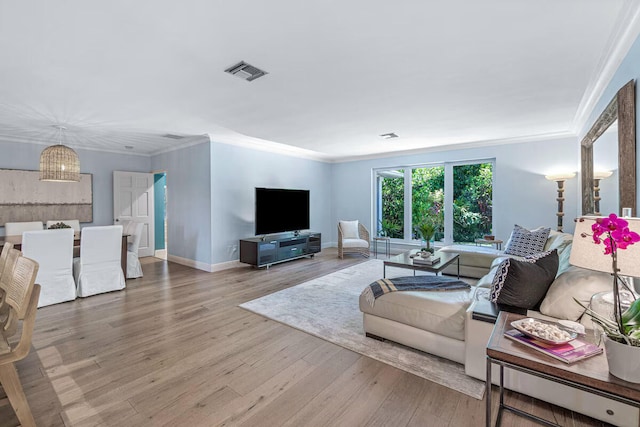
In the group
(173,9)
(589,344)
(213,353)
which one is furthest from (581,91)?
(213,353)

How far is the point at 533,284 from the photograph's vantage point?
6.54 ft

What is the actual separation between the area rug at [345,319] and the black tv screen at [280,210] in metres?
1.61

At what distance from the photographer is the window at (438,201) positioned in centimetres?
602

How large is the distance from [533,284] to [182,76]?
325 centimetres

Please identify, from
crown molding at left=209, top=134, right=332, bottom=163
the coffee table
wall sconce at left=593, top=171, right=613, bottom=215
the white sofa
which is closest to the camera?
the white sofa

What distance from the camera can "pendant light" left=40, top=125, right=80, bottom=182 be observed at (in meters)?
3.80

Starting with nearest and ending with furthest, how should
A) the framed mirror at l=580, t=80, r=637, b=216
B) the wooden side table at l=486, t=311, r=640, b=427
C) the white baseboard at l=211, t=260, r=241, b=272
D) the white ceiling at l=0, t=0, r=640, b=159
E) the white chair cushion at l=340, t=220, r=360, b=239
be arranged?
the wooden side table at l=486, t=311, r=640, b=427, the white ceiling at l=0, t=0, r=640, b=159, the framed mirror at l=580, t=80, r=637, b=216, the white baseboard at l=211, t=260, r=241, b=272, the white chair cushion at l=340, t=220, r=360, b=239

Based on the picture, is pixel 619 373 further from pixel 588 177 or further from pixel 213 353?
pixel 588 177

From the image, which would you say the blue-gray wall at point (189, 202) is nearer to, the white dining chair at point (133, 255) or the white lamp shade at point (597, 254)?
the white dining chair at point (133, 255)

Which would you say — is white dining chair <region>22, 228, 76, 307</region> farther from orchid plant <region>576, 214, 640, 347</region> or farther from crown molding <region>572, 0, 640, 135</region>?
crown molding <region>572, 0, 640, 135</region>

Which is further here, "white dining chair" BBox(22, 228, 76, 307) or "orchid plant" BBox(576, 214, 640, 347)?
"white dining chair" BBox(22, 228, 76, 307)

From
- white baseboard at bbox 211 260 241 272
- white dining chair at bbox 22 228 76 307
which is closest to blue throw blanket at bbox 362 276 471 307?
white baseboard at bbox 211 260 241 272

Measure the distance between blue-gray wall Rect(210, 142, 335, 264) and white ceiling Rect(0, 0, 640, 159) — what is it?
1.26 m

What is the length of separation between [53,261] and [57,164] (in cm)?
121
